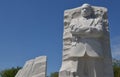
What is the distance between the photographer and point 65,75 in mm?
9055

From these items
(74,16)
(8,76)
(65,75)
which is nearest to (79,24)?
(74,16)

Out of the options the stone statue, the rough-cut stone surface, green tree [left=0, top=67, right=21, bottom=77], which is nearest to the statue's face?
the stone statue

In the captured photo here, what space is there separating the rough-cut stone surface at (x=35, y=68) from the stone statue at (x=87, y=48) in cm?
64

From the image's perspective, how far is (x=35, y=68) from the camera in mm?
9438

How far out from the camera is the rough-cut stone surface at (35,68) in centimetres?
922

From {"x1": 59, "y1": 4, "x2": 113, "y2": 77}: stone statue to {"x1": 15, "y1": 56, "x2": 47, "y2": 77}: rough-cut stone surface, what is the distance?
2.09ft

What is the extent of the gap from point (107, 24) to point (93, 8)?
78cm

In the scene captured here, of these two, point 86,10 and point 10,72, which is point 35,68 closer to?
point 86,10

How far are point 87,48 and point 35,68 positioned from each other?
6.30 ft

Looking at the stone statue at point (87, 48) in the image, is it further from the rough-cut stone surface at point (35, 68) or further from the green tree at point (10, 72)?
the green tree at point (10, 72)

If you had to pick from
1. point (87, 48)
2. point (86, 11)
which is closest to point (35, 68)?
point (87, 48)

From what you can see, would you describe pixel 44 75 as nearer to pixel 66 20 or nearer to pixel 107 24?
pixel 66 20

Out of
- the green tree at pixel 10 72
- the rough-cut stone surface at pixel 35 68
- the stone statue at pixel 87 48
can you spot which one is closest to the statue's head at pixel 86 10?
the stone statue at pixel 87 48

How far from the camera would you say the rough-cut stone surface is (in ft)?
30.2
